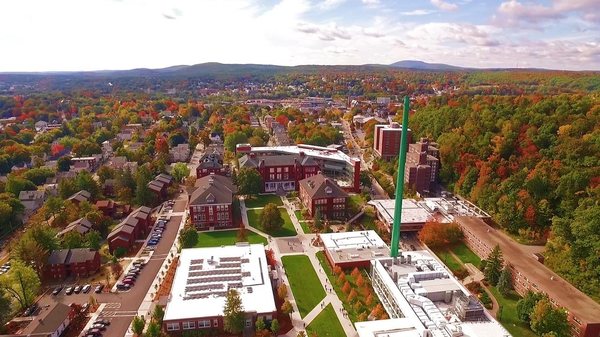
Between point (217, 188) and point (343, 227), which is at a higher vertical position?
point (217, 188)

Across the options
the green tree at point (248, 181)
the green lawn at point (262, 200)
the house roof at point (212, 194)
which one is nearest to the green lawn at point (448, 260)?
the green lawn at point (262, 200)

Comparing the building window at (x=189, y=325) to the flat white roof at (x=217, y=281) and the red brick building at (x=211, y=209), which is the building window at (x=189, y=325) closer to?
the flat white roof at (x=217, y=281)

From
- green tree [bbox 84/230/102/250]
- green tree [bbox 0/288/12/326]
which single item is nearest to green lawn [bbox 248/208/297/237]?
green tree [bbox 84/230/102/250]

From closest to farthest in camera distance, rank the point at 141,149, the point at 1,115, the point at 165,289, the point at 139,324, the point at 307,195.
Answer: the point at 139,324, the point at 165,289, the point at 307,195, the point at 141,149, the point at 1,115

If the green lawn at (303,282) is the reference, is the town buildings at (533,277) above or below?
above

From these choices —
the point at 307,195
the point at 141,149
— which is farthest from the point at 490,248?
the point at 141,149

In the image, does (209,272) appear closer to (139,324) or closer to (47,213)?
(139,324)
